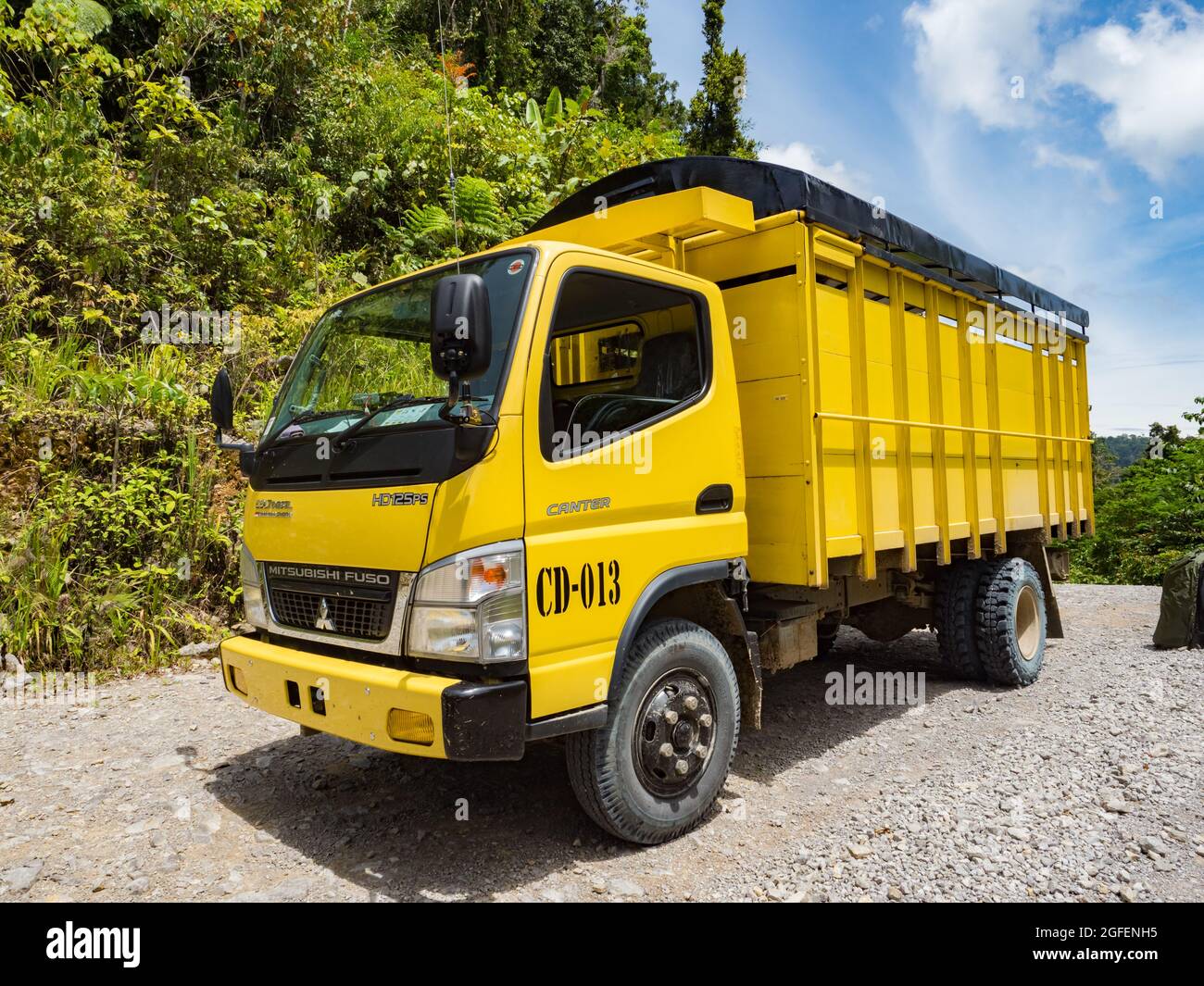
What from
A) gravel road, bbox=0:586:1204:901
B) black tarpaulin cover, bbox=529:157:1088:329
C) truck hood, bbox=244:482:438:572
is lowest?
gravel road, bbox=0:586:1204:901

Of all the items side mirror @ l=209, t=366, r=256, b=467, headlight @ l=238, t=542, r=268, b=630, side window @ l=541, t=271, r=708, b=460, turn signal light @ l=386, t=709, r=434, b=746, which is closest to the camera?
turn signal light @ l=386, t=709, r=434, b=746

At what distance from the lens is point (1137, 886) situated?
3.05 metres

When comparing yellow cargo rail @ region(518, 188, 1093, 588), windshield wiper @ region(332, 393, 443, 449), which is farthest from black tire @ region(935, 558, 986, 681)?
windshield wiper @ region(332, 393, 443, 449)

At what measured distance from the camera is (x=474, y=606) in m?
2.82

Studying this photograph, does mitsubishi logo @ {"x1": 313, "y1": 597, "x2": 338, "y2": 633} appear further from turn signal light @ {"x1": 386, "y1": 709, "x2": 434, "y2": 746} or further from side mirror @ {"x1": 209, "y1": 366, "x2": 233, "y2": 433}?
side mirror @ {"x1": 209, "y1": 366, "x2": 233, "y2": 433}

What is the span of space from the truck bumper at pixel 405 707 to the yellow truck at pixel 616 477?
1 cm

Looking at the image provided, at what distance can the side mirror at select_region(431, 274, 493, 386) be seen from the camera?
268 cm

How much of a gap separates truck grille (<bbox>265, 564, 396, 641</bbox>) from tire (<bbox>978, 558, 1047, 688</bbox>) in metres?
4.58

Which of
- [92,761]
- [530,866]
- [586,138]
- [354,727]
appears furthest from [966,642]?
[586,138]

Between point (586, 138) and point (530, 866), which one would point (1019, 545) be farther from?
point (586, 138)

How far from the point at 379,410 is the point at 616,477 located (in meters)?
1.03

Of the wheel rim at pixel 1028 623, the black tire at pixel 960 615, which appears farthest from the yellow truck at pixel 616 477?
the wheel rim at pixel 1028 623

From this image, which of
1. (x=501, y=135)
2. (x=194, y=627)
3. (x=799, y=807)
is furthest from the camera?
(x=501, y=135)
